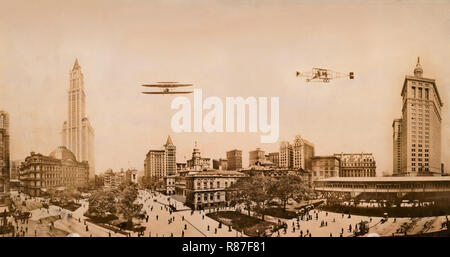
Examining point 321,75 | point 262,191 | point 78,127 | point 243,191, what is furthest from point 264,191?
point 78,127

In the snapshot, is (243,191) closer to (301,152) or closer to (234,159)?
(234,159)

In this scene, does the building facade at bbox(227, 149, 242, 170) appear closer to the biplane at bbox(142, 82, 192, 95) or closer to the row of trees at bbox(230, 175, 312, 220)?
the row of trees at bbox(230, 175, 312, 220)

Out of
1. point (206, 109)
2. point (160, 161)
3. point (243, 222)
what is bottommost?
point (243, 222)

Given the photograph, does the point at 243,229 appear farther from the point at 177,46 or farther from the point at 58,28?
the point at 58,28

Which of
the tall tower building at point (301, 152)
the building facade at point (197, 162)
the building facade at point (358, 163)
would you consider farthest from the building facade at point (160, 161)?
the building facade at point (358, 163)

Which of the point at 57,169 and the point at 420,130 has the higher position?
the point at 420,130

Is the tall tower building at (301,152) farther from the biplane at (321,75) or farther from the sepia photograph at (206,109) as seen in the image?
the biplane at (321,75)
